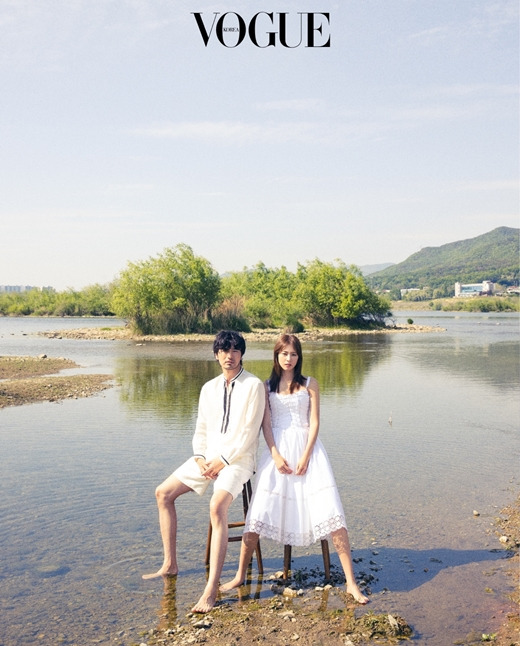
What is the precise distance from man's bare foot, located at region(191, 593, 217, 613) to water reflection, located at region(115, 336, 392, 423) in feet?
27.9

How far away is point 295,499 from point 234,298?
2310 inches

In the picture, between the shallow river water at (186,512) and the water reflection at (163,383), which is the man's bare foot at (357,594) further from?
the water reflection at (163,383)

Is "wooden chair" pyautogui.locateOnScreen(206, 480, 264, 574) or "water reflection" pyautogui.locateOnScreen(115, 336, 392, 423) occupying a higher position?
"wooden chair" pyautogui.locateOnScreen(206, 480, 264, 574)

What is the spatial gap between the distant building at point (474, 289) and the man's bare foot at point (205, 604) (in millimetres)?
187981

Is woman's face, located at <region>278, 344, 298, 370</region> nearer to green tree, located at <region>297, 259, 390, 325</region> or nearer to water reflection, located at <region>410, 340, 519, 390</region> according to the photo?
water reflection, located at <region>410, 340, 519, 390</region>

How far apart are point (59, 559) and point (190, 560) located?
116 centimetres

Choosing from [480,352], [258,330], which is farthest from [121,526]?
[258,330]

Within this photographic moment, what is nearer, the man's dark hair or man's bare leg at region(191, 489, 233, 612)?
man's bare leg at region(191, 489, 233, 612)

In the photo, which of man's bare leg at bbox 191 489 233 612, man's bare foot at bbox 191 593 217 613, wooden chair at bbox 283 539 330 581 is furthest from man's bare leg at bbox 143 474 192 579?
wooden chair at bbox 283 539 330 581

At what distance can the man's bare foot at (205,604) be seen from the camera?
4.87 m

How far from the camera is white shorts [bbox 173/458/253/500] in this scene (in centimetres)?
522

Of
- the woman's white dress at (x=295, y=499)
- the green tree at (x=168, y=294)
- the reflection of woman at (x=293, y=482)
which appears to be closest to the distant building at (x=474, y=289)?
the green tree at (x=168, y=294)

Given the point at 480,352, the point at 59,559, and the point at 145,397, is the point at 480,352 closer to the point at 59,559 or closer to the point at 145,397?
the point at 145,397

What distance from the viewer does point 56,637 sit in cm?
465
